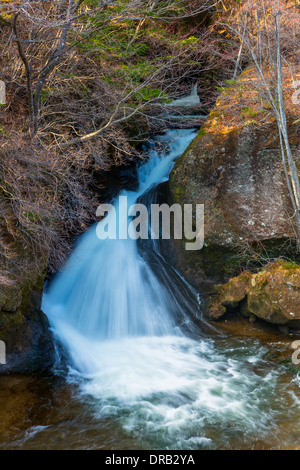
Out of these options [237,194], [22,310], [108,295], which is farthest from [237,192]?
[22,310]

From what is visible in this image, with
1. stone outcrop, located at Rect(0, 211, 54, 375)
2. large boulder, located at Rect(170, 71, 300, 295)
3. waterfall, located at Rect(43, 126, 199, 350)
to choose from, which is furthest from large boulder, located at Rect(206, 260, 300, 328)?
stone outcrop, located at Rect(0, 211, 54, 375)

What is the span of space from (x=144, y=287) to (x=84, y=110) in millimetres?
4658

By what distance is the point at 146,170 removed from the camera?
1075cm

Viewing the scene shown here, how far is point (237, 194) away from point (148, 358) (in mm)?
4248

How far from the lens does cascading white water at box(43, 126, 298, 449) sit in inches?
Answer: 167

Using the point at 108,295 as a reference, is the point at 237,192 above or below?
above

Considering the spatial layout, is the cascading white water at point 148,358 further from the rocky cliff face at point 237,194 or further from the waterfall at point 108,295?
the rocky cliff face at point 237,194

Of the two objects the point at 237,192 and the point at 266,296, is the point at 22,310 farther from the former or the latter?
the point at 237,192

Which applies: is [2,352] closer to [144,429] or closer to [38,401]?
[38,401]

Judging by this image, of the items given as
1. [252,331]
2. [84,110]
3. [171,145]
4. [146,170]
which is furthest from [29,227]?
[171,145]

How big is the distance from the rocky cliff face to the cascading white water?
0.96 meters

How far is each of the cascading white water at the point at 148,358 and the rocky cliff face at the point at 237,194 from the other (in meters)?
0.96

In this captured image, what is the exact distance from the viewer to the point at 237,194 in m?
7.75

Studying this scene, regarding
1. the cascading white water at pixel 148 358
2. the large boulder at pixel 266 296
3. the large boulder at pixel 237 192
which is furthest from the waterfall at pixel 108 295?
the large boulder at pixel 266 296
